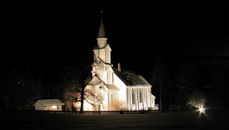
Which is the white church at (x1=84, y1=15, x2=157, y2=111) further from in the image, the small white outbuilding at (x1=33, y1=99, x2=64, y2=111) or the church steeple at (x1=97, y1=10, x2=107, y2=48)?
the small white outbuilding at (x1=33, y1=99, x2=64, y2=111)

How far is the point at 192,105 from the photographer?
217ft

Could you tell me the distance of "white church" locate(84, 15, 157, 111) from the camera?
61.3 meters

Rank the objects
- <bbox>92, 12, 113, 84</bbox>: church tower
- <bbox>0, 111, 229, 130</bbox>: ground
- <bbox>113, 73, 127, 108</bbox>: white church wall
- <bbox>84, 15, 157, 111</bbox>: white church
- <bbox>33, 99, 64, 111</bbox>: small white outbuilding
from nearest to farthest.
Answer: <bbox>0, 111, 229, 130</bbox>: ground → <bbox>84, 15, 157, 111</bbox>: white church → <bbox>113, 73, 127, 108</bbox>: white church wall → <bbox>92, 12, 113, 84</bbox>: church tower → <bbox>33, 99, 64, 111</bbox>: small white outbuilding

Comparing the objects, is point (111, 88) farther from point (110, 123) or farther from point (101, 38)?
point (110, 123)

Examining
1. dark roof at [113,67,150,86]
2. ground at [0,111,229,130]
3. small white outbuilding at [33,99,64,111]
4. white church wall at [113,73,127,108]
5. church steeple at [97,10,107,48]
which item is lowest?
ground at [0,111,229,130]

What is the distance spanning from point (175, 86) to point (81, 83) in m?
28.3

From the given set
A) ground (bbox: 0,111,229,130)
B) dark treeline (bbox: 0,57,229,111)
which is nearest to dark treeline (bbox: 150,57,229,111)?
dark treeline (bbox: 0,57,229,111)

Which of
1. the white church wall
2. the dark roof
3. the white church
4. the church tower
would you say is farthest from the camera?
the dark roof

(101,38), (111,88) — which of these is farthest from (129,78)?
(101,38)

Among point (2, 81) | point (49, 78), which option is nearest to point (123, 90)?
point (2, 81)

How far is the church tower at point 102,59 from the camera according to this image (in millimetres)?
63500

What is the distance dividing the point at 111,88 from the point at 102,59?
22.6 feet

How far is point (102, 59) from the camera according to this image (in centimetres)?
6500

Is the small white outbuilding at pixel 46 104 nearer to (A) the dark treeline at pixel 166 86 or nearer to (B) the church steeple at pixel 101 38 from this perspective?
(A) the dark treeline at pixel 166 86
